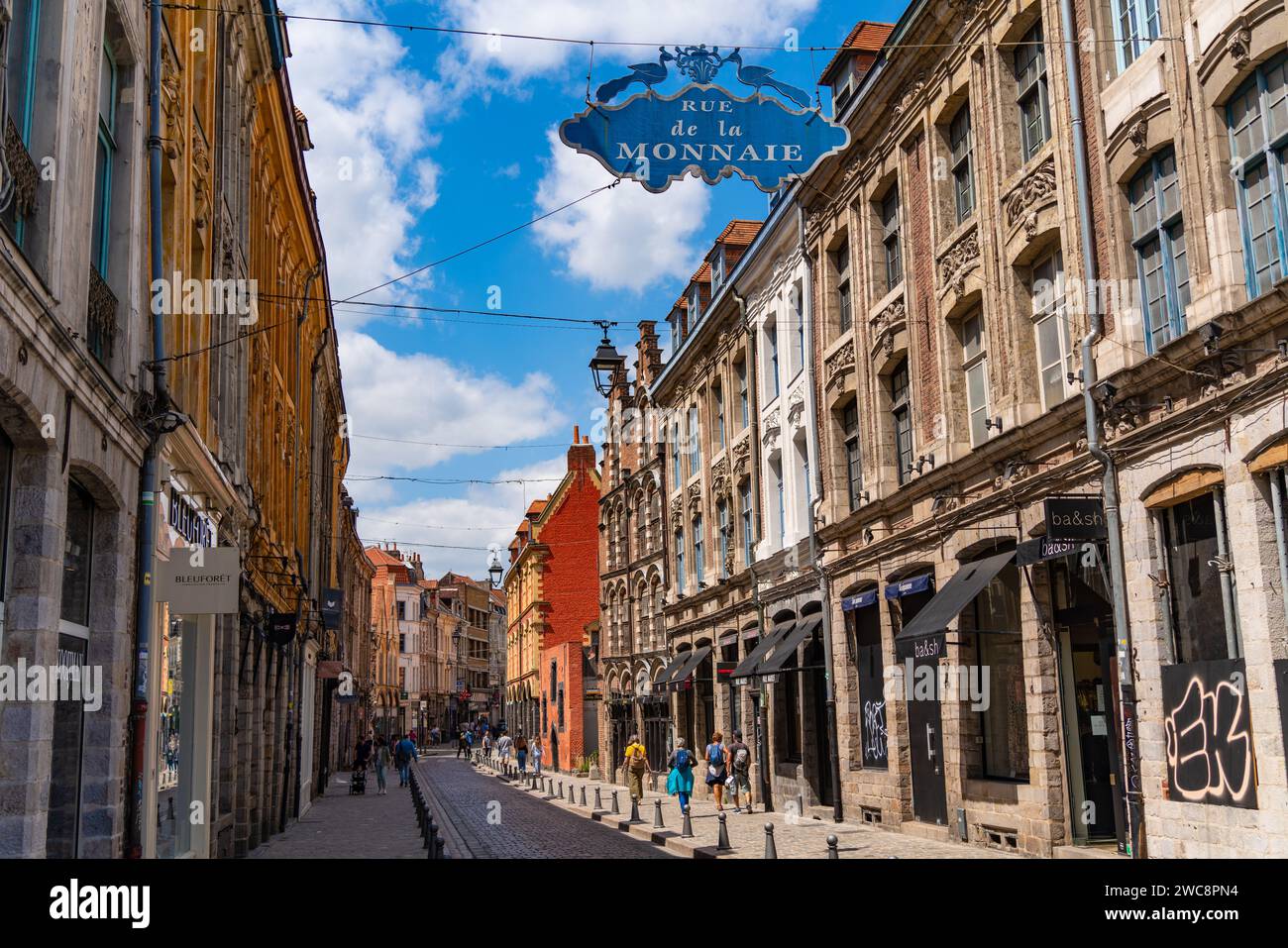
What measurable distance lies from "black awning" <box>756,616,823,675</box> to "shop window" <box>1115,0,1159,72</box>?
1318 cm

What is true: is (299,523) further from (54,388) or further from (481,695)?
(481,695)

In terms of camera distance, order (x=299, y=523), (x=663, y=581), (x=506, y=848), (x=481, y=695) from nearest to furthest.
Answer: (x=506, y=848)
(x=299, y=523)
(x=663, y=581)
(x=481, y=695)

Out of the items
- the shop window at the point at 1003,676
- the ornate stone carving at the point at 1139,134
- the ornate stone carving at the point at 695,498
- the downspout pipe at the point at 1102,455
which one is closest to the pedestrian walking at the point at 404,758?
the ornate stone carving at the point at 695,498

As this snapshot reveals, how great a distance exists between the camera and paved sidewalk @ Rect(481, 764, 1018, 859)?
57.4 ft

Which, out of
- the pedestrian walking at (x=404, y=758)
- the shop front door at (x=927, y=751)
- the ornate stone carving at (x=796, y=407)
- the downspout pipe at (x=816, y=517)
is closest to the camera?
the shop front door at (x=927, y=751)

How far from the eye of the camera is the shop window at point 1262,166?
11.5 m

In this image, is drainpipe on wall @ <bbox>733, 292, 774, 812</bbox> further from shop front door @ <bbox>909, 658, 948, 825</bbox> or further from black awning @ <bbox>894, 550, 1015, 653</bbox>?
black awning @ <bbox>894, 550, 1015, 653</bbox>

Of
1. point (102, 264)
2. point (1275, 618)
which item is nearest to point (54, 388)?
point (102, 264)

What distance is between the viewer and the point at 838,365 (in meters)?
24.1

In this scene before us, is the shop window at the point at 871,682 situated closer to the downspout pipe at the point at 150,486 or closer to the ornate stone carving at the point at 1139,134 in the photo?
the ornate stone carving at the point at 1139,134

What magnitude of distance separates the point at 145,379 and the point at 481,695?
11828cm

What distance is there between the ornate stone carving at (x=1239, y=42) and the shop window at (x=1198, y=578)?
4.31m

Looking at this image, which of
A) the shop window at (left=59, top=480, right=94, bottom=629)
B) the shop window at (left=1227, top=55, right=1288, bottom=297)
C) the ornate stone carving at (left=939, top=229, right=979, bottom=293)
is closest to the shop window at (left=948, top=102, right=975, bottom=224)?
the ornate stone carving at (left=939, top=229, right=979, bottom=293)
